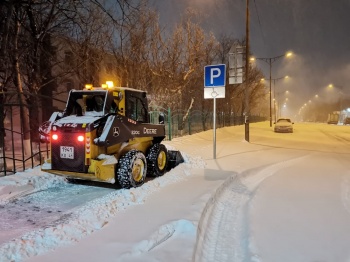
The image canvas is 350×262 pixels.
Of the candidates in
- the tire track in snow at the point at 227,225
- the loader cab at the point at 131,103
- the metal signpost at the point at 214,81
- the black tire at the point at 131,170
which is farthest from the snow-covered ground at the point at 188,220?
the metal signpost at the point at 214,81

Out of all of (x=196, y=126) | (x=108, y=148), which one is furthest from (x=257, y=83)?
(x=108, y=148)

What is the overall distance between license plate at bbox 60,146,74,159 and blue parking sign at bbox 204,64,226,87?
5.04m

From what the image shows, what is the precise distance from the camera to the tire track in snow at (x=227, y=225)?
375 cm

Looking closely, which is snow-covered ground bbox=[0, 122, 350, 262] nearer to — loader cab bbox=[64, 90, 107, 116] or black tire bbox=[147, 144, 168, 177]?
black tire bbox=[147, 144, 168, 177]

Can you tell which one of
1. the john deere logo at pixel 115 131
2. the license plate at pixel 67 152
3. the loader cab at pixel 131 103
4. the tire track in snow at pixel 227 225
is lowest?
the tire track in snow at pixel 227 225

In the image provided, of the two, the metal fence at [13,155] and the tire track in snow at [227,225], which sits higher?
the metal fence at [13,155]

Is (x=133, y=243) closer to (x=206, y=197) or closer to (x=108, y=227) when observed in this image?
(x=108, y=227)

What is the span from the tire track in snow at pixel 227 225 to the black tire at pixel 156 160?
185 centimetres

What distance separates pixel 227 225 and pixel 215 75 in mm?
5696

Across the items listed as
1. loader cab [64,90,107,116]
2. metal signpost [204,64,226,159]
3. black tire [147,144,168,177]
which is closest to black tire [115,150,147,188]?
black tire [147,144,168,177]

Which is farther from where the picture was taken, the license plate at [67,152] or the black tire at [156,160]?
the black tire at [156,160]

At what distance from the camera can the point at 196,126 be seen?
819 inches

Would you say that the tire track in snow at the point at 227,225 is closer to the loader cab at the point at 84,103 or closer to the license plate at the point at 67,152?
the license plate at the point at 67,152

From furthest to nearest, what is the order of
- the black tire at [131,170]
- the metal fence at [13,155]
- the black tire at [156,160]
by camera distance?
1. the black tire at [156,160]
2. the metal fence at [13,155]
3. the black tire at [131,170]
